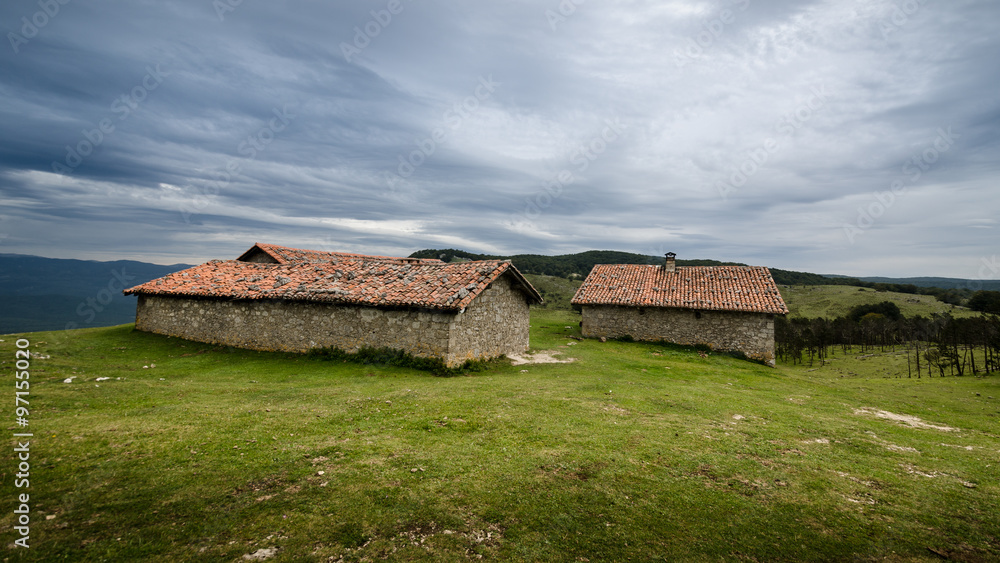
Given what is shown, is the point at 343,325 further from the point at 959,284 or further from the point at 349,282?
the point at 959,284

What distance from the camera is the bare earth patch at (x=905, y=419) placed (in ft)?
32.8

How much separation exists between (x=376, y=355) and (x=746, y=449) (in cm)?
1171

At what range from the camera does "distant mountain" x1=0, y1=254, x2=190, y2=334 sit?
98188 millimetres

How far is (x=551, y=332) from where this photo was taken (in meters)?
28.4

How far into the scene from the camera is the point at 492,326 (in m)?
16.8

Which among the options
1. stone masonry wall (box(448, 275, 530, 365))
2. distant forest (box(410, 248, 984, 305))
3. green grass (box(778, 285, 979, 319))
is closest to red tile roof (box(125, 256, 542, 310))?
stone masonry wall (box(448, 275, 530, 365))

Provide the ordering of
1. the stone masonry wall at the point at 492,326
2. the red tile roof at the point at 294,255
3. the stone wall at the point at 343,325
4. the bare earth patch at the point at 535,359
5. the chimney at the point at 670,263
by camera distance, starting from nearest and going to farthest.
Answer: the stone wall at the point at 343,325 → the stone masonry wall at the point at 492,326 → the bare earth patch at the point at 535,359 → the red tile roof at the point at 294,255 → the chimney at the point at 670,263

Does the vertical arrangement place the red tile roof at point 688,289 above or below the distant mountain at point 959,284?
below

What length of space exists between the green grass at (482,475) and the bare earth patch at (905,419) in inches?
14.4

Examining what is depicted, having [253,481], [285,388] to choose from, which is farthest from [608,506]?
[285,388]

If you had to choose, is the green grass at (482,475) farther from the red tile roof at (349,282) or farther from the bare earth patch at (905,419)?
the red tile roof at (349,282)

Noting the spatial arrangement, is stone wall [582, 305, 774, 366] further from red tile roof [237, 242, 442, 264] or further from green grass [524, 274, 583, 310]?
green grass [524, 274, 583, 310]

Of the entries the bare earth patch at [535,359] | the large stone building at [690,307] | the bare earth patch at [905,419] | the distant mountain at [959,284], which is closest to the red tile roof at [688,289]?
the large stone building at [690,307]

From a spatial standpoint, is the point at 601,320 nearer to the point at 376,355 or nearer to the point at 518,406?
the point at 376,355
